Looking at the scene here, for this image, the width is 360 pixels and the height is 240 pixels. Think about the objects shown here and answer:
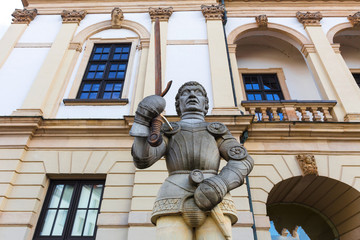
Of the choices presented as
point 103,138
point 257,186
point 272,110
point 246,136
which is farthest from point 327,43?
point 103,138

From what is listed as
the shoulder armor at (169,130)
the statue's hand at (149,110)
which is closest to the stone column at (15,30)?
the shoulder armor at (169,130)

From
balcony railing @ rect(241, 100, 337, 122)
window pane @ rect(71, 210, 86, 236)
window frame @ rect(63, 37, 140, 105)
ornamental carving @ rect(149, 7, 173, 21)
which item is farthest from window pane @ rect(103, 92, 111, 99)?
balcony railing @ rect(241, 100, 337, 122)

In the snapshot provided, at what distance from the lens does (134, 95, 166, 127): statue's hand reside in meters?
2.31

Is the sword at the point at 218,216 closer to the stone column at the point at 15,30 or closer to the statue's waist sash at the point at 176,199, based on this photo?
the statue's waist sash at the point at 176,199

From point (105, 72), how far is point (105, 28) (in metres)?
2.44

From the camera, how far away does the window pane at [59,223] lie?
5.62 metres

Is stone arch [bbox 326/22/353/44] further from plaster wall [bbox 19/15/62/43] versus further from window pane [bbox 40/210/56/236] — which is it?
window pane [bbox 40/210/56/236]

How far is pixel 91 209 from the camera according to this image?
→ 5938 mm

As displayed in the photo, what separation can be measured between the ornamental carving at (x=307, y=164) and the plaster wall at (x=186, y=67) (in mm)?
2726

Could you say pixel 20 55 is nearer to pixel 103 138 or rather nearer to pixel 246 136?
pixel 103 138

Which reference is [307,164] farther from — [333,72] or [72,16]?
[72,16]

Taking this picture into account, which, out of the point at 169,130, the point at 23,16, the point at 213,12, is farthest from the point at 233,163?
the point at 23,16

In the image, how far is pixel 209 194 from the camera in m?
2.01

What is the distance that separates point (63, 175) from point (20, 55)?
5.14 m
